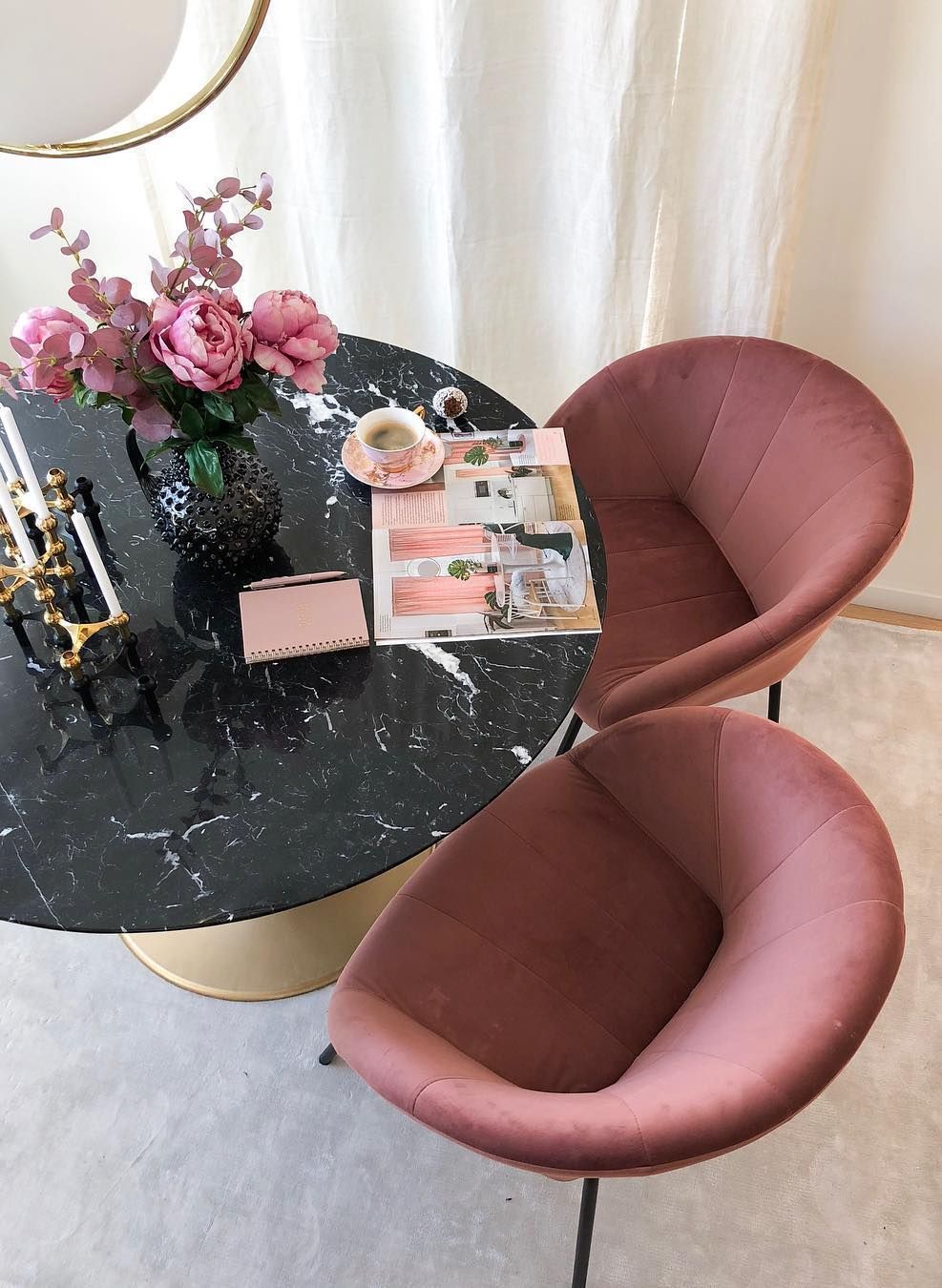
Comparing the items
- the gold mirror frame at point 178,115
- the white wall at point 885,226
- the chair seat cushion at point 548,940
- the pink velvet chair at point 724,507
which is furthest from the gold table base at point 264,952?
the white wall at point 885,226

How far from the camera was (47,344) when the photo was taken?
1.10m

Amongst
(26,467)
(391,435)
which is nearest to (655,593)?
(391,435)

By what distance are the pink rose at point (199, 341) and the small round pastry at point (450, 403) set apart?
1.49 ft

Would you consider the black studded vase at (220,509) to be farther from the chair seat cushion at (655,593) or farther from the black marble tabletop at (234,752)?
the chair seat cushion at (655,593)

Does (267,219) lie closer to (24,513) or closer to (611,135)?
(611,135)

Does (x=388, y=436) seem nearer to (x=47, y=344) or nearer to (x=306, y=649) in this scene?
(x=306, y=649)

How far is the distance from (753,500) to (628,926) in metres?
0.76

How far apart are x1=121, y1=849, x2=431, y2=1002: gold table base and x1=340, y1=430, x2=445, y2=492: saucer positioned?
2.09 ft

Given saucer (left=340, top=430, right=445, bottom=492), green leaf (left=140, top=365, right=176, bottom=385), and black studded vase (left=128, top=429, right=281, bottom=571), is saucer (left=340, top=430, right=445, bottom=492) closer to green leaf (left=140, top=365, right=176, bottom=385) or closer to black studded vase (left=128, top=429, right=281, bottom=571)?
black studded vase (left=128, top=429, right=281, bottom=571)

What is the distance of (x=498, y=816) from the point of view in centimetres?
134

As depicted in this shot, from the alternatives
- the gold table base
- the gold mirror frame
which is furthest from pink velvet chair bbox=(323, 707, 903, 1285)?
the gold mirror frame

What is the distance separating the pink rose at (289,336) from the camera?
1172mm

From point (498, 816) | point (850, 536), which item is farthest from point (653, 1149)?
point (850, 536)

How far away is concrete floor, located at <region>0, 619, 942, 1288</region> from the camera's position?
55.9 inches
